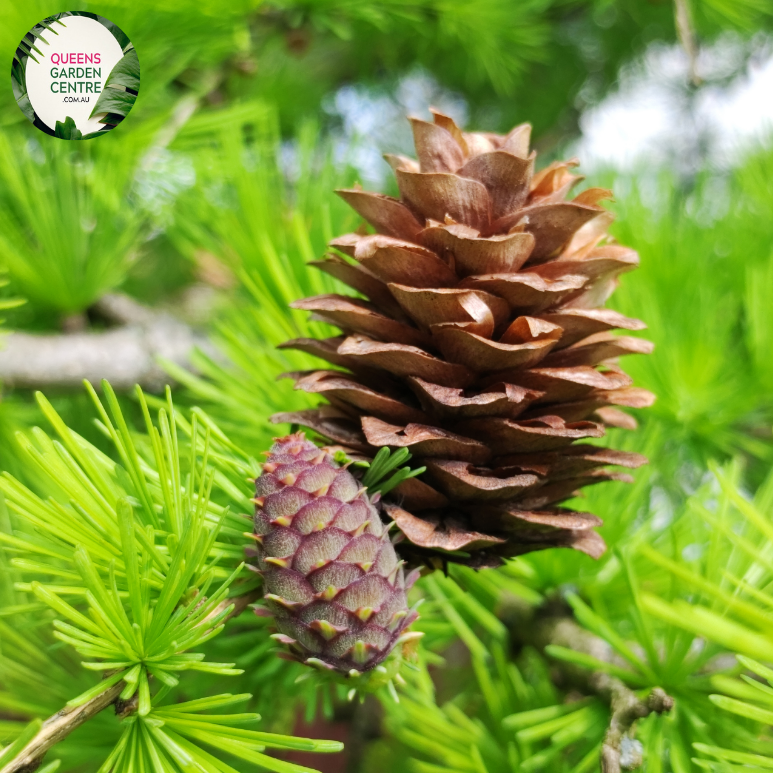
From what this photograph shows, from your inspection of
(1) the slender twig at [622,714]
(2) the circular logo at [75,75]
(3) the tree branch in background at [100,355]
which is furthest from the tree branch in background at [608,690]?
(2) the circular logo at [75,75]

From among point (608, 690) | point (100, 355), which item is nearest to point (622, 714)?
point (608, 690)

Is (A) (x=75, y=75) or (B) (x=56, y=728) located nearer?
(B) (x=56, y=728)

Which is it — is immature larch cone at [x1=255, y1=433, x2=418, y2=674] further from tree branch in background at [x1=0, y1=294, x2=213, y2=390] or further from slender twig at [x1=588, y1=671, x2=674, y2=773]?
tree branch in background at [x1=0, y1=294, x2=213, y2=390]

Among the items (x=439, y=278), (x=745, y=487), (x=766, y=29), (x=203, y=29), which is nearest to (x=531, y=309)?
(x=439, y=278)

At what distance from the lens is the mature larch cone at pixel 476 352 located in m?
0.25

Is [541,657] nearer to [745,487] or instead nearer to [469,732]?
[469,732]

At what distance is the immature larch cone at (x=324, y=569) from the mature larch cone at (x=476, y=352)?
0.08 ft

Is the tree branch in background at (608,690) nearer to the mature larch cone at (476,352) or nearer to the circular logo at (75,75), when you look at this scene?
the mature larch cone at (476,352)

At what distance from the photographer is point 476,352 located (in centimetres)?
25

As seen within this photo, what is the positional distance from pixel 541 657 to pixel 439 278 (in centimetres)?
26

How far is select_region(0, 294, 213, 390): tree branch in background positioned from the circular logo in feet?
0.47

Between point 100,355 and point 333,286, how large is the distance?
0.62ft

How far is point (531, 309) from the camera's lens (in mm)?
268

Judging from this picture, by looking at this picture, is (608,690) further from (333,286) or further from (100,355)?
(100,355)
